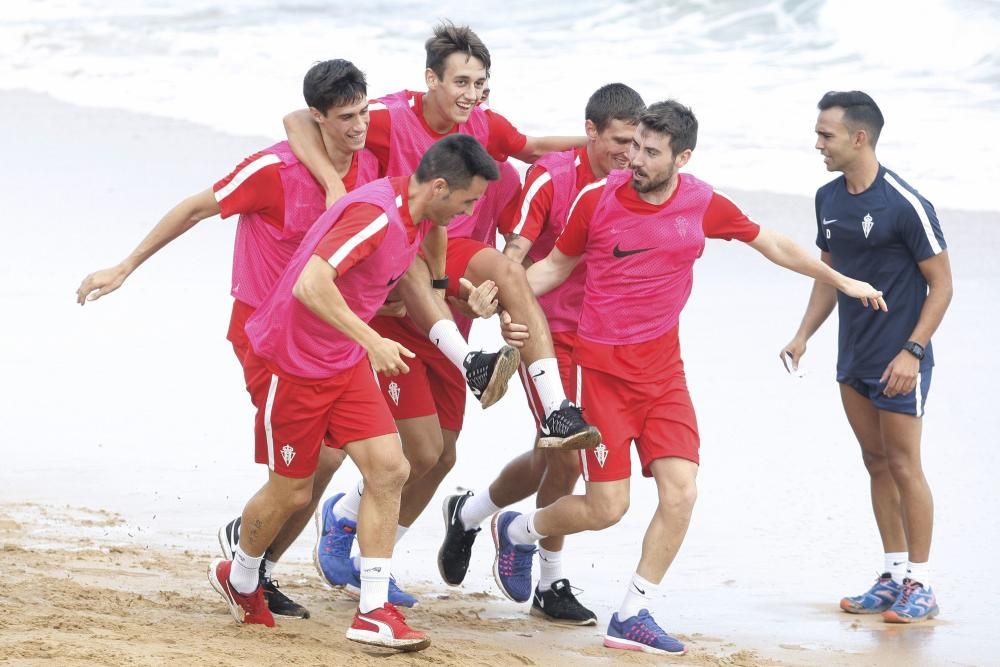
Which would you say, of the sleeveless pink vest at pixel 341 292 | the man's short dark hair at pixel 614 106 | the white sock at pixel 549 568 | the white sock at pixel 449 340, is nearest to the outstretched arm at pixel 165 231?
the sleeveless pink vest at pixel 341 292

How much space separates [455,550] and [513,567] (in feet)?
1.11

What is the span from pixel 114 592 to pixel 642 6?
1963 centimetres

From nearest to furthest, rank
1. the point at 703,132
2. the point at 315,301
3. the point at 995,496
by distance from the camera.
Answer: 1. the point at 315,301
2. the point at 995,496
3. the point at 703,132

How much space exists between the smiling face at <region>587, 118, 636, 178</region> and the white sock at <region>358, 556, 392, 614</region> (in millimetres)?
2100

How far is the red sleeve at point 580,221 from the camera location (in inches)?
249

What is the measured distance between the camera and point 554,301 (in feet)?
22.3

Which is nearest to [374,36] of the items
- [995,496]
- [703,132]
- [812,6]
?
[812,6]

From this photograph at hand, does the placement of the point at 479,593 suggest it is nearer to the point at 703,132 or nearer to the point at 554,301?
the point at 554,301

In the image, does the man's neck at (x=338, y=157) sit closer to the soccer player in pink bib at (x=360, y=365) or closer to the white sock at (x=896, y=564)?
the soccer player in pink bib at (x=360, y=365)

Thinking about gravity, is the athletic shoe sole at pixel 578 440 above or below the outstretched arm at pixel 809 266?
below

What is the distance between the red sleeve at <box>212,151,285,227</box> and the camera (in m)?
6.25

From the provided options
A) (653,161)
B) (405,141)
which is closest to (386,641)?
(653,161)

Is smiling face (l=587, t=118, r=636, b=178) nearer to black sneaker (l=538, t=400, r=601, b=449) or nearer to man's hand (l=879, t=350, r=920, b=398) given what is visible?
black sneaker (l=538, t=400, r=601, b=449)

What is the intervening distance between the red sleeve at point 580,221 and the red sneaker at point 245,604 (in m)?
1.93
